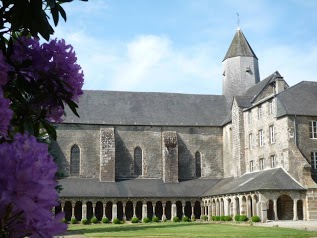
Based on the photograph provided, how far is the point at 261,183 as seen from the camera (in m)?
→ 33.5

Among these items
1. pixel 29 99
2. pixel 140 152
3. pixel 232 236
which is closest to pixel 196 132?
pixel 140 152

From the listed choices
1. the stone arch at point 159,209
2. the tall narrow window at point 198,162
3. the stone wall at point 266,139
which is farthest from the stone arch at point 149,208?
the stone wall at point 266,139

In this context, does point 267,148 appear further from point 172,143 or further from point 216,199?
point 172,143

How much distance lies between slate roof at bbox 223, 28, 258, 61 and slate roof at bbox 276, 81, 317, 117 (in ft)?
45.0

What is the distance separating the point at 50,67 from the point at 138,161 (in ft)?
145

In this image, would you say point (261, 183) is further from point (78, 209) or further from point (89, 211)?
point (78, 209)

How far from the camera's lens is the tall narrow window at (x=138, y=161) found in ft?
151

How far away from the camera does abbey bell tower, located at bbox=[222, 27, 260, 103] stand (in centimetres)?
4938

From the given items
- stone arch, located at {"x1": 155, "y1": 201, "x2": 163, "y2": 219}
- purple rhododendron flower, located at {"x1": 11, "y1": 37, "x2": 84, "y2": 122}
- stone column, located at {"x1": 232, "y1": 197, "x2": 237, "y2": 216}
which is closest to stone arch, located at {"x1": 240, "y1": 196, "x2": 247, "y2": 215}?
stone column, located at {"x1": 232, "y1": 197, "x2": 237, "y2": 216}

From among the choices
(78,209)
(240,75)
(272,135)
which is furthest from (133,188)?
(240,75)

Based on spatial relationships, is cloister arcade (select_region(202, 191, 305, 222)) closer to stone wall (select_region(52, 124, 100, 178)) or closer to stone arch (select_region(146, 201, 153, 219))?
stone arch (select_region(146, 201, 153, 219))

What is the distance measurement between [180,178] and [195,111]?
6.97 m

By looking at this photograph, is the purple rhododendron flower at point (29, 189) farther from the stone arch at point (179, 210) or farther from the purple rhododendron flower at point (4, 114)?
the stone arch at point (179, 210)

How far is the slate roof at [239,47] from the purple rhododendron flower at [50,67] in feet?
161
